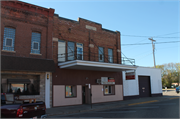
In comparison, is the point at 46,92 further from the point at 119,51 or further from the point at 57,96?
the point at 119,51

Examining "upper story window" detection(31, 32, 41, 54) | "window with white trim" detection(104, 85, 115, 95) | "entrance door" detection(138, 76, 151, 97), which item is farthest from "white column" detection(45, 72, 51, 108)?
"entrance door" detection(138, 76, 151, 97)

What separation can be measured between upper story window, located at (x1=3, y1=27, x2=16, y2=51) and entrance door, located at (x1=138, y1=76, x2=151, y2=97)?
18006 millimetres

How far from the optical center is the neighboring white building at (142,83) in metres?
22.4

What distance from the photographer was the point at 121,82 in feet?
72.0

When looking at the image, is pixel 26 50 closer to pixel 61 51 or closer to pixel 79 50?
pixel 61 51

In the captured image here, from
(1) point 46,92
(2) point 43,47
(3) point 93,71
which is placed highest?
(2) point 43,47

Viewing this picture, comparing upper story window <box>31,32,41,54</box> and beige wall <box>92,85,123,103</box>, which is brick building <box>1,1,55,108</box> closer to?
upper story window <box>31,32,41,54</box>

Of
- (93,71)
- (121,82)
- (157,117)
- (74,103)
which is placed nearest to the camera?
(157,117)

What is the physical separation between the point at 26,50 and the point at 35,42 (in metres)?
1.20

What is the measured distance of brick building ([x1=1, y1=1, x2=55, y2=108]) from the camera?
13.8 metres

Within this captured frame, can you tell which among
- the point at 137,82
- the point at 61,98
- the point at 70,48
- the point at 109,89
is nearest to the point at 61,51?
the point at 70,48

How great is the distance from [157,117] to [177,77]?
206ft

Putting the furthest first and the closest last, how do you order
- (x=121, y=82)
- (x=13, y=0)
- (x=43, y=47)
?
(x=121, y=82) → (x=43, y=47) → (x=13, y=0)

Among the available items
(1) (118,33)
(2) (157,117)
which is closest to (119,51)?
(1) (118,33)
